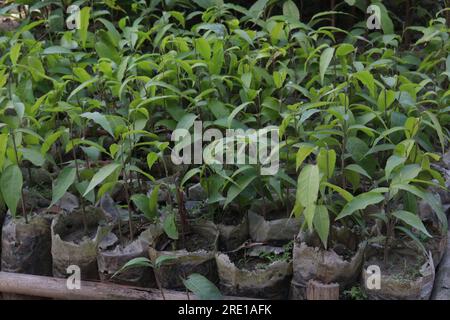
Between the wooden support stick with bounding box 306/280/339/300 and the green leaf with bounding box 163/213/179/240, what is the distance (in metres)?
0.38

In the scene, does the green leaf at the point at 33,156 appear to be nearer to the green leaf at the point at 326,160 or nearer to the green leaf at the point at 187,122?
the green leaf at the point at 187,122

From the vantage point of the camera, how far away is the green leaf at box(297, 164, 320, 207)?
1.52 m

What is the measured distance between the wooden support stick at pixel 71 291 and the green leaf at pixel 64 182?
225 millimetres

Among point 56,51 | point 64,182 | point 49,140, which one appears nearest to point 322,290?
point 64,182

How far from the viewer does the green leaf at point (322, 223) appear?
5.15 feet

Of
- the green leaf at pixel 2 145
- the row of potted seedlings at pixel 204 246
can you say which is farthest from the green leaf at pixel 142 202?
the green leaf at pixel 2 145

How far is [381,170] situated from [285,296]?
0.45 m

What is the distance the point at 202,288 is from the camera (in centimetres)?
160

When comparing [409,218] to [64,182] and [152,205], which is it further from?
[64,182]

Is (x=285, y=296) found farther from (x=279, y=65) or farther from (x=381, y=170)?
(x=279, y=65)

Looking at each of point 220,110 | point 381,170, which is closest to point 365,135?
point 381,170

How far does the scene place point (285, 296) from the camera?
174cm

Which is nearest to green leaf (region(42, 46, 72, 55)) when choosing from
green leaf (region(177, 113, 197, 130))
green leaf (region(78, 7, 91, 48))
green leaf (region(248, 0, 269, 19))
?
green leaf (region(78, 7, 91, 48))

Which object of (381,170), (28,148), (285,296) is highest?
(28,148)
